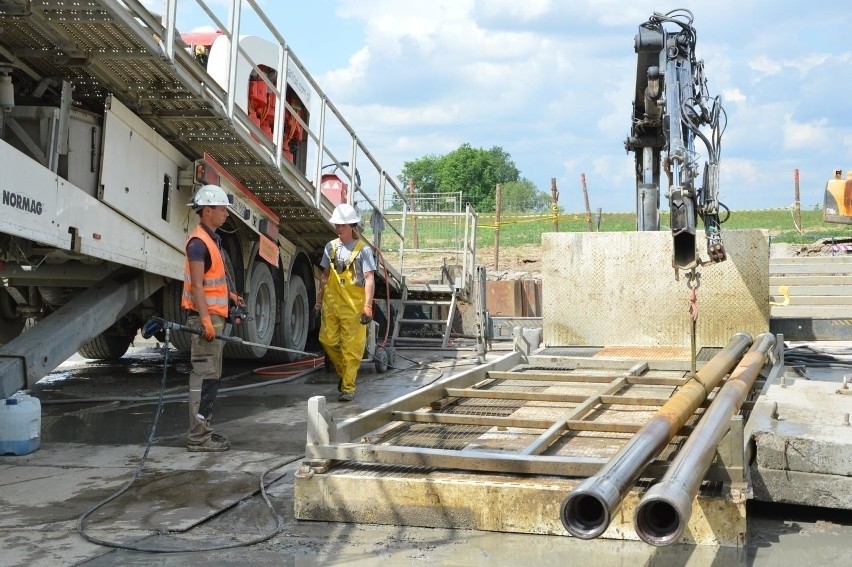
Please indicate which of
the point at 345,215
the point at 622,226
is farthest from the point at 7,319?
the point at 622,226

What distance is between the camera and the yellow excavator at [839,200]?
571 inches

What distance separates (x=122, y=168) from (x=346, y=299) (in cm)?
243

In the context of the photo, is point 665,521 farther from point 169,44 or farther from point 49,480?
point 169,44

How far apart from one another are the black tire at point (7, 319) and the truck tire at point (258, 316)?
7.50 feet

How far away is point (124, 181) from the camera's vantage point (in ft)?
27.5

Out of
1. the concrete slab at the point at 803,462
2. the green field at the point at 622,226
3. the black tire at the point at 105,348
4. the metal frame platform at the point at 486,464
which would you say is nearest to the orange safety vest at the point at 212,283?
the metal frame platform at the point at 486,464

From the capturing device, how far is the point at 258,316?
11.8 m

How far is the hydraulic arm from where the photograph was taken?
701cm

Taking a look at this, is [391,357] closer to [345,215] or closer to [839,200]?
[345,215]

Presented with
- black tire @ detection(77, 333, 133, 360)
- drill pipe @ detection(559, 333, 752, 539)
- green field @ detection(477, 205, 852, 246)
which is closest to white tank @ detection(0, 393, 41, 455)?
drill pipe @ detection(559, 333, 752, 539)

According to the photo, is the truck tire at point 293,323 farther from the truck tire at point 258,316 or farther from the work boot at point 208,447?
the work boot at point 208,447

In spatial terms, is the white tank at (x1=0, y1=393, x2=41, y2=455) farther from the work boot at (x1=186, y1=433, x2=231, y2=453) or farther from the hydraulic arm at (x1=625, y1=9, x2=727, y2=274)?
the hydraulic arm at (x1=625, y1=9, x2=727, y2=274)

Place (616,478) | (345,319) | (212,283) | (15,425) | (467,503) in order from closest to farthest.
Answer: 1. (616,478)
2. (467,503)
3. (15,425)
4. (212,283)
5. (345,319)

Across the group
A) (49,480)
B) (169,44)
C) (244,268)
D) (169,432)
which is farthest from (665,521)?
(244,268)
